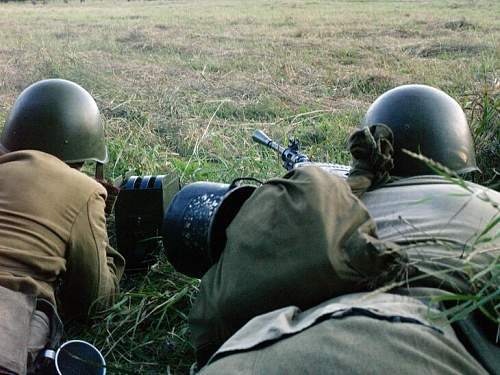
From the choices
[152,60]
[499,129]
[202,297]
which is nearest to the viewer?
[202,297]

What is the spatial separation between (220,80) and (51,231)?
6.09 meters

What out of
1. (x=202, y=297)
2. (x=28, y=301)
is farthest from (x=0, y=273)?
(x=202, y=297)

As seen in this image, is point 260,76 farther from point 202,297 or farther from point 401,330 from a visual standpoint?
point 401,330

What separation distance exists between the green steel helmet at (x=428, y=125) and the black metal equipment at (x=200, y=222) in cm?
77

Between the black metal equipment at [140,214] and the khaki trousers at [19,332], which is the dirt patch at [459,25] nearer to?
the black metal equipment at [140,214]

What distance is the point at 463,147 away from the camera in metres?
3.19

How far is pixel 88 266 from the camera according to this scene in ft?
10.4

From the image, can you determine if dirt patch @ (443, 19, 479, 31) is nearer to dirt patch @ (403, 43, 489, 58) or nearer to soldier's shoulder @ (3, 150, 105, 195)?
dirt patch @ (403, 43, 489, 58)

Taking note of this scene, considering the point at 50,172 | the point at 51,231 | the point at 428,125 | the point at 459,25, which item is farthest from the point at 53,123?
the point at 459,25

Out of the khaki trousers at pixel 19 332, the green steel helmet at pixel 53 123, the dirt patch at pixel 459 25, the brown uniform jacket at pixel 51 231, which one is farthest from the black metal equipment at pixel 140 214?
the dirt patch at pixel 459 25

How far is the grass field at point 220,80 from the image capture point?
12.0ft

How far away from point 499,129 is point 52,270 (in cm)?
279

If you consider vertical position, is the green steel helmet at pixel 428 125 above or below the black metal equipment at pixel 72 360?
above

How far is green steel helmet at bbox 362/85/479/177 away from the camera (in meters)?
3.14
